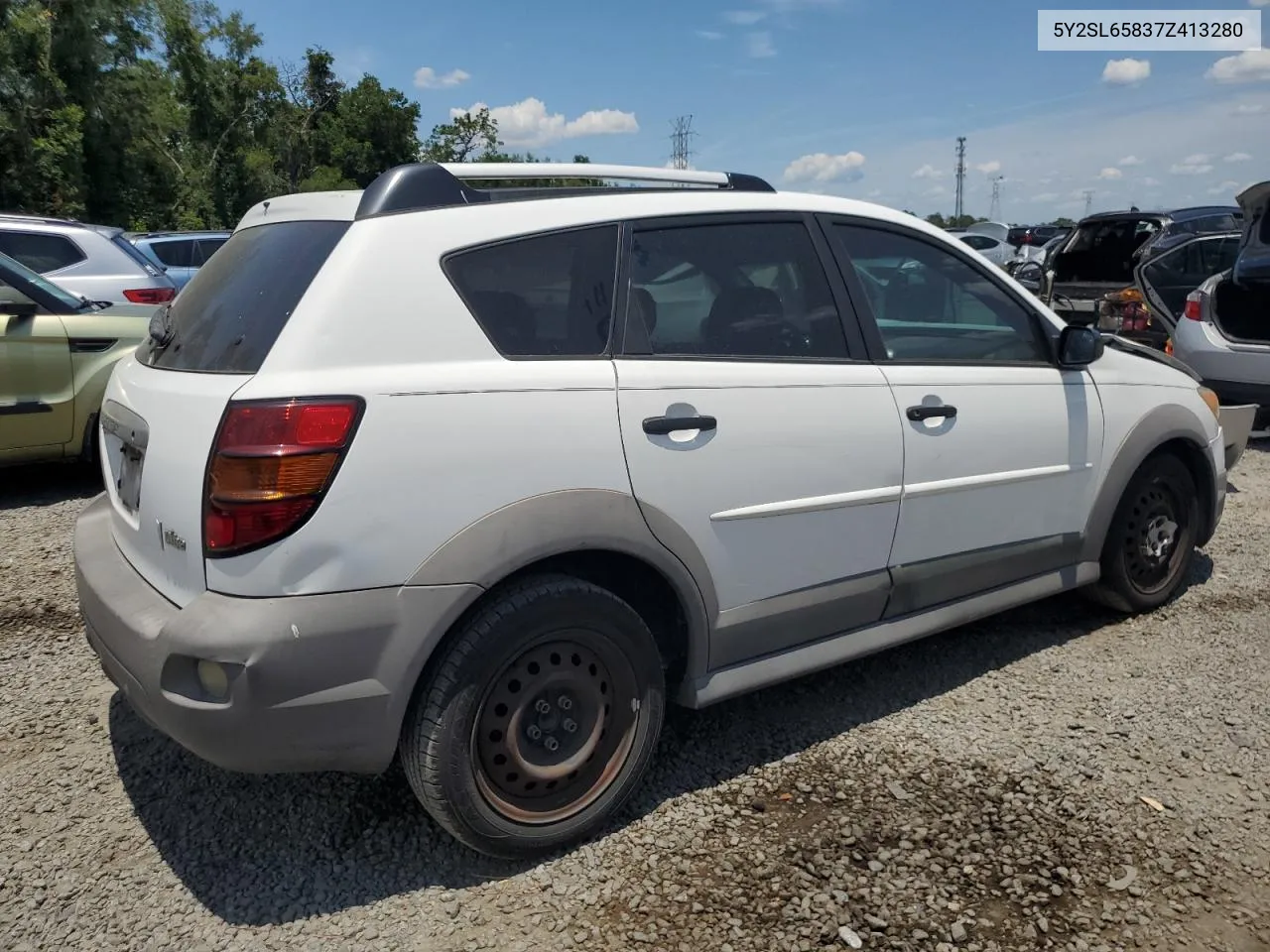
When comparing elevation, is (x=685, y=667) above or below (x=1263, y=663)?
above

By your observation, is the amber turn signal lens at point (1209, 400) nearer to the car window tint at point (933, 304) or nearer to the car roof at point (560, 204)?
the car window tint at point (933, 304)

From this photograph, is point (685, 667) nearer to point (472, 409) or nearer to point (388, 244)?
point (472, 409)

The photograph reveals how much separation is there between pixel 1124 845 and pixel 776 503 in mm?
1381

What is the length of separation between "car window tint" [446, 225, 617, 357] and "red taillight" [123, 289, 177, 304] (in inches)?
261

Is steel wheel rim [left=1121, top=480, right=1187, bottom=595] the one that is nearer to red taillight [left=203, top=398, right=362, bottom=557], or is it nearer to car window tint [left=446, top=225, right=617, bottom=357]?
car window tint [left=446, top=225, right=617, bottom=357]

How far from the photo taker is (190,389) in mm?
2510

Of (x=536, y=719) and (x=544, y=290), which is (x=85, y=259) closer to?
(x=544, y=290)

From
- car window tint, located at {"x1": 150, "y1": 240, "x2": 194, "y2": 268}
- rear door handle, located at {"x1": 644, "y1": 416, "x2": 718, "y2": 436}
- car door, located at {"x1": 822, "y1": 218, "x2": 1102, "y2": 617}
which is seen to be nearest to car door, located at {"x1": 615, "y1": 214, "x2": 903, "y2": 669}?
rear door handle, located at {"x1": 644, "y1": 416, "x2": 718, "y2": 436}

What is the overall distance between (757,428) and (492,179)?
1.11m

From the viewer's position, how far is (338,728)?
2.34 m

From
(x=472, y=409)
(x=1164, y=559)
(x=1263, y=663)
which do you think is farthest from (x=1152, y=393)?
(x=472, y=409)

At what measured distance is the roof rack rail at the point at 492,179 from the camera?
8.57 feet

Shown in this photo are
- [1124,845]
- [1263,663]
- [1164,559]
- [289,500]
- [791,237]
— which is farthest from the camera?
[1164,559]

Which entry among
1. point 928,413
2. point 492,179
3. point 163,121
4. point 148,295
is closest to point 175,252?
point 148,295
